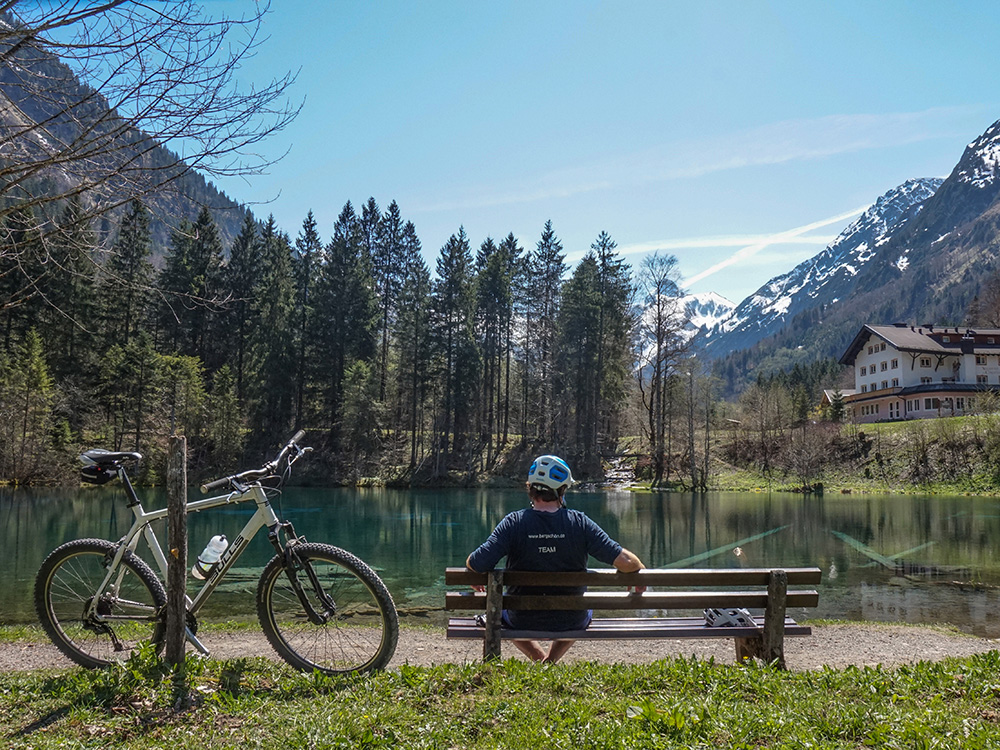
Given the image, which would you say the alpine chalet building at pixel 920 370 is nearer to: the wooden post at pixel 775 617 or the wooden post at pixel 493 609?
the wooden post at pixel 775 617

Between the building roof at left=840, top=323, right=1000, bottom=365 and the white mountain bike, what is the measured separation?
67774 mm

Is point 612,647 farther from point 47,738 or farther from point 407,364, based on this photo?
point 407,364

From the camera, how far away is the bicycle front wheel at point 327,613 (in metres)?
4.51

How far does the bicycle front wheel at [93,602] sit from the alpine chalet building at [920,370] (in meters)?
61.6

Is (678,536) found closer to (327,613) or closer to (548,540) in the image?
(548,540)

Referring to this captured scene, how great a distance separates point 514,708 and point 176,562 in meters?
2.39

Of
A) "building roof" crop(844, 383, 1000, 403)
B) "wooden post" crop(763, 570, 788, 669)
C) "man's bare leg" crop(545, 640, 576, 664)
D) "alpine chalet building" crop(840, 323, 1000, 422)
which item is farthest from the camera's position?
"alpine chalet building" crop(840, 323, 1000, 422)

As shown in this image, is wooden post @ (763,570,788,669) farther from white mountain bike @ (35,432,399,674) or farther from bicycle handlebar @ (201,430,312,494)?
bicycle handlebar @ (201,430,312,494)

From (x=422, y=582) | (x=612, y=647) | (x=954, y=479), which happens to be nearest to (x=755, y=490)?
A: (x=954, y=479)

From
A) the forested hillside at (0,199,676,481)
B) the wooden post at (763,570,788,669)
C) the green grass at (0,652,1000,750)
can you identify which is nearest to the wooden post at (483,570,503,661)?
the green grass at (0,652,1000,750)

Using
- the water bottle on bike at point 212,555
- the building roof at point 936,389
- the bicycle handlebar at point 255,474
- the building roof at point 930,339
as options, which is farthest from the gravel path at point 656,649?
the building roof at point 930,339

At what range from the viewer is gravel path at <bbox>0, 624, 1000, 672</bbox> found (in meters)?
7.21

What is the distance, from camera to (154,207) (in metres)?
4.69

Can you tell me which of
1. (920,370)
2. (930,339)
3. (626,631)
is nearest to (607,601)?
(626,631)
